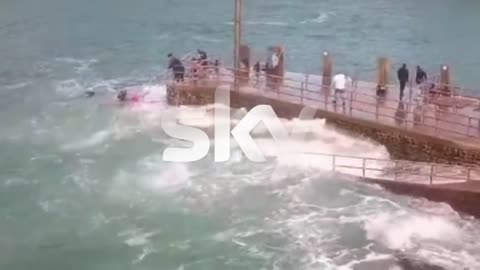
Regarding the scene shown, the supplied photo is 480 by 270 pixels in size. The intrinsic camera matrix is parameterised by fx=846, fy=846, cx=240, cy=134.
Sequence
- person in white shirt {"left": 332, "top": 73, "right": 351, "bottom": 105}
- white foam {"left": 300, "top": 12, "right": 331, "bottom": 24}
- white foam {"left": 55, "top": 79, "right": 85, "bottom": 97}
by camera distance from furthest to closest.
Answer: white foam {"left": 300, "top": 12, "right": 331, "bottom": 24} < white foam {"left": 55, "top": 79, "right": 85, "bottom": 97} < person in white shirt {"left": 332, "top": 73, "right": 351, "bottom": 105}

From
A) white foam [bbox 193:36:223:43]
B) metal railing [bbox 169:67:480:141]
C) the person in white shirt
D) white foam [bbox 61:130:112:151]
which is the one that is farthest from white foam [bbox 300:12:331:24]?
white foam [bbox 61:130:112:151]

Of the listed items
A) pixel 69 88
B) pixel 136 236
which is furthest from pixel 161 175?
pixel 69 88

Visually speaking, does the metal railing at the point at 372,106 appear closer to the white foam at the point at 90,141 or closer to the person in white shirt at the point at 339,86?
the person in white shirt at the point at 339,86

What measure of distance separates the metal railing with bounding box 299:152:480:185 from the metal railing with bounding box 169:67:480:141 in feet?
4.37

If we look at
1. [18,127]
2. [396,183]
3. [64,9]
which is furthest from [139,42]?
[396,183]

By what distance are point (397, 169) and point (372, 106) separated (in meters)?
3.38

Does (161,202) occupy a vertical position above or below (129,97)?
below

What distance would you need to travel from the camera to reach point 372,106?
30109mm

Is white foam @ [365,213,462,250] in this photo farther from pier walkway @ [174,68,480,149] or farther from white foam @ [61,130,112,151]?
white foam @ [61,130,112,151]

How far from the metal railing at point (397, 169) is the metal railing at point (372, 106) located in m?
1.33

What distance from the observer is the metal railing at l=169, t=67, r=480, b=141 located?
28.0 m

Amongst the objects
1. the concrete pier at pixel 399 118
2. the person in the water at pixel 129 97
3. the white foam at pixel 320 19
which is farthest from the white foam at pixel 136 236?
the white foam at pixel 320 19

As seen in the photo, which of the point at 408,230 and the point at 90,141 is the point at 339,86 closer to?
the point at 408,230

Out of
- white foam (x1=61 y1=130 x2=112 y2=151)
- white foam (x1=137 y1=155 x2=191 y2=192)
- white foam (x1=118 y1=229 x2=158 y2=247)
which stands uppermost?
white foam (x1=61 y1=130 x2=112 y2=151)
